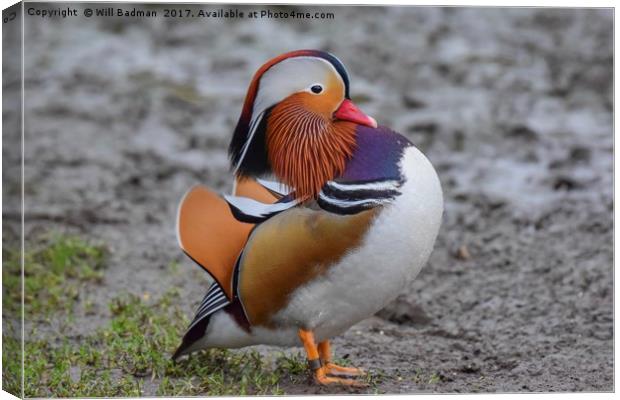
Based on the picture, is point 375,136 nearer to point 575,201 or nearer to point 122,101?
point 575,201

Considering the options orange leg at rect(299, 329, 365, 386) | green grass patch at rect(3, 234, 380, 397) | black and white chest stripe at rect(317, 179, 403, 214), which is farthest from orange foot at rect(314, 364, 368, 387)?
black and white chest stripe at rect(317, 179, 403, 214)

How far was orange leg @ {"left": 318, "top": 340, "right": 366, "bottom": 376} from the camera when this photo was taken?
3.55 metres

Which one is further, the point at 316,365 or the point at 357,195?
the point at 316,365

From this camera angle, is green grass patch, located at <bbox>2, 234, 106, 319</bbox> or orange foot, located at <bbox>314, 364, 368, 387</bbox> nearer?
orange foot, located at <bbox>314, 364, 368, 387</bbox>

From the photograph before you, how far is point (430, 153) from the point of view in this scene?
5.92 metres

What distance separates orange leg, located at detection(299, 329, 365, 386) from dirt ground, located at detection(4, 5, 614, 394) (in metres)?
0.18

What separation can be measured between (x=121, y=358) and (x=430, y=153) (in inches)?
99.8

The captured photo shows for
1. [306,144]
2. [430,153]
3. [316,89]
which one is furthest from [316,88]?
[430,153]

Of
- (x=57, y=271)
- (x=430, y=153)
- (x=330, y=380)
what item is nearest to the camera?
(x=330, y=380)

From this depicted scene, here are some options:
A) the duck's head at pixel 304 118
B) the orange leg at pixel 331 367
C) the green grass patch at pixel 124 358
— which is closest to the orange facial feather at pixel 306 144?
the duck's head at pixel 304 118

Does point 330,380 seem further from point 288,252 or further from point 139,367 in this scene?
point 139,367

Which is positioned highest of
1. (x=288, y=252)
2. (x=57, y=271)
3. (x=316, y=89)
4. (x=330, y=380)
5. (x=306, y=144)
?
(x=316, y=89)

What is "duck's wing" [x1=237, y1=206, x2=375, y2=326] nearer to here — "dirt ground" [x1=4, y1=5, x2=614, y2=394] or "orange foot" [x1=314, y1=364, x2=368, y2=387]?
"orange foot" [x1=314, y1=364, x2=368, y2=387]

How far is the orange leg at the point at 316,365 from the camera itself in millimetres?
3391
